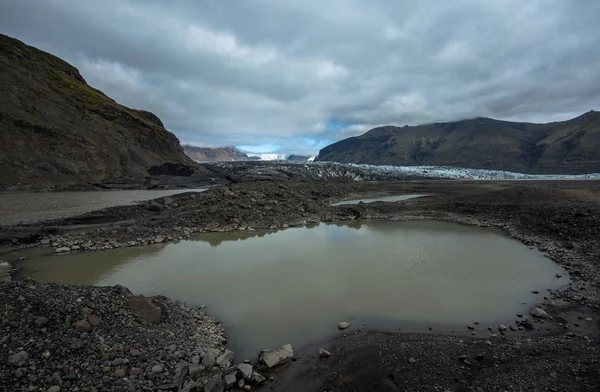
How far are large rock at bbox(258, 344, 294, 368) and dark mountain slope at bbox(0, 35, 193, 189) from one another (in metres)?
51.3

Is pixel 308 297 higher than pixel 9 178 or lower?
lower

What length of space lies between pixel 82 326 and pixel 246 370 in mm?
3811

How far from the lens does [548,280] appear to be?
1173 centimetres

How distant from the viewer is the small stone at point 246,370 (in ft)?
19.7

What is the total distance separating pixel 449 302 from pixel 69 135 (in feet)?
218

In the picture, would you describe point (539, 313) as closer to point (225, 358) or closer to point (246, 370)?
point (246, 370)

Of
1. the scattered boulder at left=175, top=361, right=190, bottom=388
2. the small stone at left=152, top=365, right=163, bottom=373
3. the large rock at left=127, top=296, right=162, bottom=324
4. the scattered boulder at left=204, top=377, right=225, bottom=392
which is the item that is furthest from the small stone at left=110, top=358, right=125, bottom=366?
the scattered boulder at left=204, top=377, right=225, bottom=392

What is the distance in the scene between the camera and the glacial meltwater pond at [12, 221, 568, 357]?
8798mm

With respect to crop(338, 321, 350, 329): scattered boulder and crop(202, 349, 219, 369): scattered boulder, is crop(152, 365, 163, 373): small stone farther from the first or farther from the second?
crop(338, 321, 350, 329): scattered boulder

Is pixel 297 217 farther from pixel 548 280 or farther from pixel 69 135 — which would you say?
pixel 69 135

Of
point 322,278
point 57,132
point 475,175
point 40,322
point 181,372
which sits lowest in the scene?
point 322,278

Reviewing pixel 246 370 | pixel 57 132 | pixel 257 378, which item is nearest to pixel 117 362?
pixel 246 370

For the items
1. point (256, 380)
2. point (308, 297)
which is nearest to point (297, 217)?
point (308, 297)

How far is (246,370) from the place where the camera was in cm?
612
